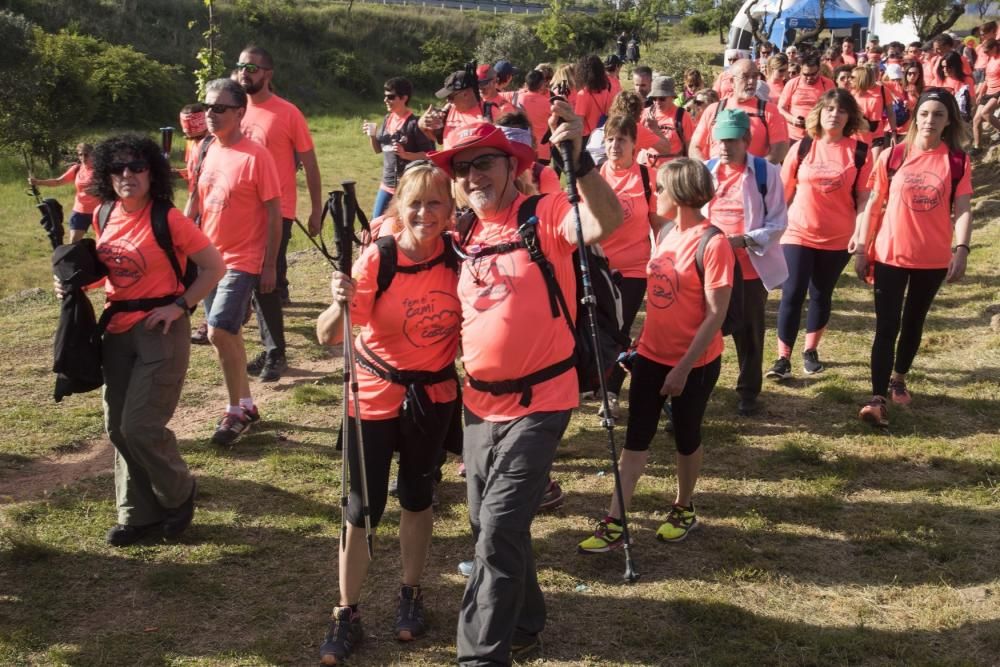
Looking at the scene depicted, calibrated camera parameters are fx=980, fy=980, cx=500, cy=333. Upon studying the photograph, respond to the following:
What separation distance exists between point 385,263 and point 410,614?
158 centimetres

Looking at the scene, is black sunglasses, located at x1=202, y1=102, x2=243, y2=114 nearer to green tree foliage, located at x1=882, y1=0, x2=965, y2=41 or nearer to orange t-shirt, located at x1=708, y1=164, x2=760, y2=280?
orange t-shirt, located at x1=708, y1=164, x2=760, y2=280

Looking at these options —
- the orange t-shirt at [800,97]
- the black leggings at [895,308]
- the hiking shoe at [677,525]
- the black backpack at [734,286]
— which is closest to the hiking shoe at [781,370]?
the black leggings at [895,308]

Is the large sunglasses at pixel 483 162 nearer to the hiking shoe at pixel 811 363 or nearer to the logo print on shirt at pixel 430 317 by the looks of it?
the logo print on shirt at pixel 430 317

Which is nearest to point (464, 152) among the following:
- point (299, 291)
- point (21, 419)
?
point (21, 419)

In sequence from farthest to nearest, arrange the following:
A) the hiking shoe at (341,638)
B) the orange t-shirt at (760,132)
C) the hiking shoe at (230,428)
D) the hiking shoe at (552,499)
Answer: the orange t-shirt at (760,132) < the hiking shoe at (230,428) < the hiking shoe at (552,499) < the hiking shoe at (341,638)

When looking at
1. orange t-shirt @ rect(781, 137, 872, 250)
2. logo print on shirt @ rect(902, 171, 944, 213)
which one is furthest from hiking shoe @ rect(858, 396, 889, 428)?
logo print on shirt @ rect(902, 171, 944, 213)

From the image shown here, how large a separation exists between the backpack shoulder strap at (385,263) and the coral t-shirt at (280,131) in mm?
4118

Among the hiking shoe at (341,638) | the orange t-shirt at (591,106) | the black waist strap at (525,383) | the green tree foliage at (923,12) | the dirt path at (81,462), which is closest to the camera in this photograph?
the black waist strap at (525,383)

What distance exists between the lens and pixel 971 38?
22.0 metres

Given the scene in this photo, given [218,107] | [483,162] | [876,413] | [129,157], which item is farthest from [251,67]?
[876,413]

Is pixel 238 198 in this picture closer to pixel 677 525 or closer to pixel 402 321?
pixel 402 321

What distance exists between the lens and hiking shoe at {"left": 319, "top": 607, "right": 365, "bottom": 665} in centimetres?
408

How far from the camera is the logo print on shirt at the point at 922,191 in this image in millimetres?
6352

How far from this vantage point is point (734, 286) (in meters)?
5.13
